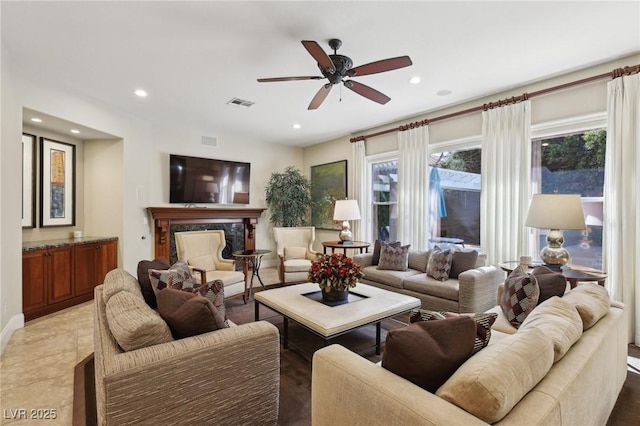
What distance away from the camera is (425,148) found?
4699 mm

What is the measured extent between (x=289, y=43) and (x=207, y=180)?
11.7ft

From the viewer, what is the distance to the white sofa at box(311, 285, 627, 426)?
3.10ft

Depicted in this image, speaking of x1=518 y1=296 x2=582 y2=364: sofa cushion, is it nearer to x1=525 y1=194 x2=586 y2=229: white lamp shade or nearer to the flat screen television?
x1=525 y1=194 x2=586 y2=229: white lamp shade

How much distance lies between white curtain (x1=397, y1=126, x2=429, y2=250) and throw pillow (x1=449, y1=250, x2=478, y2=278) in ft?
3.11

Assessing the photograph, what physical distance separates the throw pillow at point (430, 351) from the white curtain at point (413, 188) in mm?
3707

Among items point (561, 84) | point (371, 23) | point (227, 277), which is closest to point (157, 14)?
point (371, 23)

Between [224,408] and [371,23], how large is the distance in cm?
282

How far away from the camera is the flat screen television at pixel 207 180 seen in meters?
5.36

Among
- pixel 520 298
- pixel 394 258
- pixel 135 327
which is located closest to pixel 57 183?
pixel 135 327

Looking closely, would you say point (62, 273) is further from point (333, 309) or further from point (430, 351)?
point (430, 351)

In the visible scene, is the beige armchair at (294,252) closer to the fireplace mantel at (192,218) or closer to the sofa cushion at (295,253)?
the sofa cushion at (295,253)

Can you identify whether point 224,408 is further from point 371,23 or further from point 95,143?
point 95,143

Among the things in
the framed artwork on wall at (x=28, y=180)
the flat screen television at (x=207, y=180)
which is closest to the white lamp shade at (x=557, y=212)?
the flat screen television at (x=207, y=180)

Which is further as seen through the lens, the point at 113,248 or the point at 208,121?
the point at 208,121
